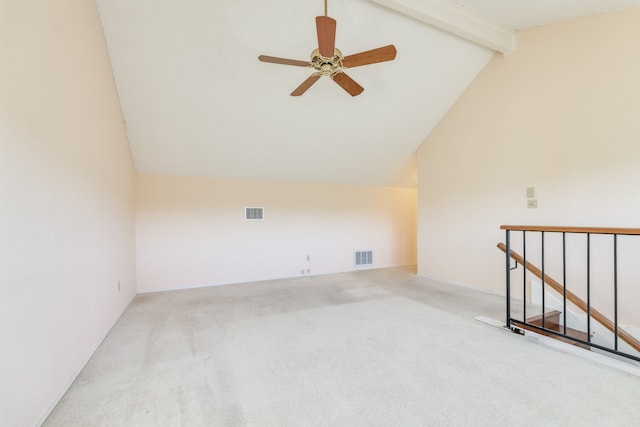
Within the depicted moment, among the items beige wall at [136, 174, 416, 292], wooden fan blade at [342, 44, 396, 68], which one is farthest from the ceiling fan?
beige wall at [136, 174, 416, 292]

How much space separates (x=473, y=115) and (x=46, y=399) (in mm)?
5367

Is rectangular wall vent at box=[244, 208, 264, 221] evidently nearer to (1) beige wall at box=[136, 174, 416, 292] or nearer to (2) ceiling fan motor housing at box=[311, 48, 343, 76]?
(1) beige wall at box=[136, 174, 416, 292]

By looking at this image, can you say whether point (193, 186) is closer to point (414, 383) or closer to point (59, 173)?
point (59, 173)

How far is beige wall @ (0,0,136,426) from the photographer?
1.40 m

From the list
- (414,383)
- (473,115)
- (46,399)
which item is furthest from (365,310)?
(473,115)

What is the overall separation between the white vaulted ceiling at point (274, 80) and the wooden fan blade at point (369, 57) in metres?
0.90

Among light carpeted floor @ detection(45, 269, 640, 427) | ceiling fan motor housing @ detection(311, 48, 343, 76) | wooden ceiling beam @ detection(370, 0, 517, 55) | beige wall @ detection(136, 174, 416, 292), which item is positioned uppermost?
wooden ceiling beam @ detection(370, 0, 517, 55)

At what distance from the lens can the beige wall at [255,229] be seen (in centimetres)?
458

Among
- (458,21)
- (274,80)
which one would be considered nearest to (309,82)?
(274,80)

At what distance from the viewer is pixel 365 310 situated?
3.42 meters

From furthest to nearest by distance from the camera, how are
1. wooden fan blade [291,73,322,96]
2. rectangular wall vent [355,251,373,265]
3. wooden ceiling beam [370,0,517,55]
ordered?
rectangular wall vent [355,251,373,265], wooden ceiling beam [370,0,517,55], wooden fan blade [291,73,322,96]

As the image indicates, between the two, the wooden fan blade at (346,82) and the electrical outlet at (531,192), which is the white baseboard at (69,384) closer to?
the wooden fan blade at (346,82)

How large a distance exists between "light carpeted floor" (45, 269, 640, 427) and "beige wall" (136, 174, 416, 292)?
4.76ft

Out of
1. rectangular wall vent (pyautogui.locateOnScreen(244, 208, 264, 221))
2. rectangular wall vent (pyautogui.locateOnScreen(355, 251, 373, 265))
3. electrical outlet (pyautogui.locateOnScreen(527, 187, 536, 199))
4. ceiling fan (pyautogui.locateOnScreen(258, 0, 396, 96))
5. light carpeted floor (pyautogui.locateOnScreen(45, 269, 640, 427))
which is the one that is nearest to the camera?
light carpeted floor (pyautogui.locateOnScreen(45, 269, 640, 427))
